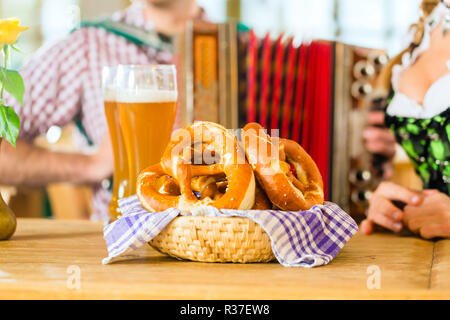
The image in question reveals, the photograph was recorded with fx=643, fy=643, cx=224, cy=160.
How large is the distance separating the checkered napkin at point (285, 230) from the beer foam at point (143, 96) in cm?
22

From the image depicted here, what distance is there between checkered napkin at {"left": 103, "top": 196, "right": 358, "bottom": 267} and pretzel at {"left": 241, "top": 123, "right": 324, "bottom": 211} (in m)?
0.02

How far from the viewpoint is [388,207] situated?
1005 millimetres

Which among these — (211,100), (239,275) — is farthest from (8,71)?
(211,100)

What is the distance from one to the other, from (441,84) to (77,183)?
3.92 ft

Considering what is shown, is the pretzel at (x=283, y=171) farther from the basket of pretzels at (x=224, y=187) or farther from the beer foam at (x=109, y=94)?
the beer foam at (x=109, y=94)

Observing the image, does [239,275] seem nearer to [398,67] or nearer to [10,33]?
[10,33]

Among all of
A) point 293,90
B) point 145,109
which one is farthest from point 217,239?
point 293,90

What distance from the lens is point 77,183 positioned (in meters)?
1.91

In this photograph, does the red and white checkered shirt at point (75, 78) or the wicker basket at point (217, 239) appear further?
the red and white checkered shirt at point (75, 78)

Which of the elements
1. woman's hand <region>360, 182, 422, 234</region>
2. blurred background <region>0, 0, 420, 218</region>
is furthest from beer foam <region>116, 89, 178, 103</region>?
blurred background <region>0, 0, 420, 218</region>

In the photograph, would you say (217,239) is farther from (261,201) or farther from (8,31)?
(8,31)

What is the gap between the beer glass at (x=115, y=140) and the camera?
3.21 ft

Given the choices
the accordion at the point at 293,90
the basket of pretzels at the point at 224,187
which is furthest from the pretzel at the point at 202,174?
the accordion at the point at 293,90
